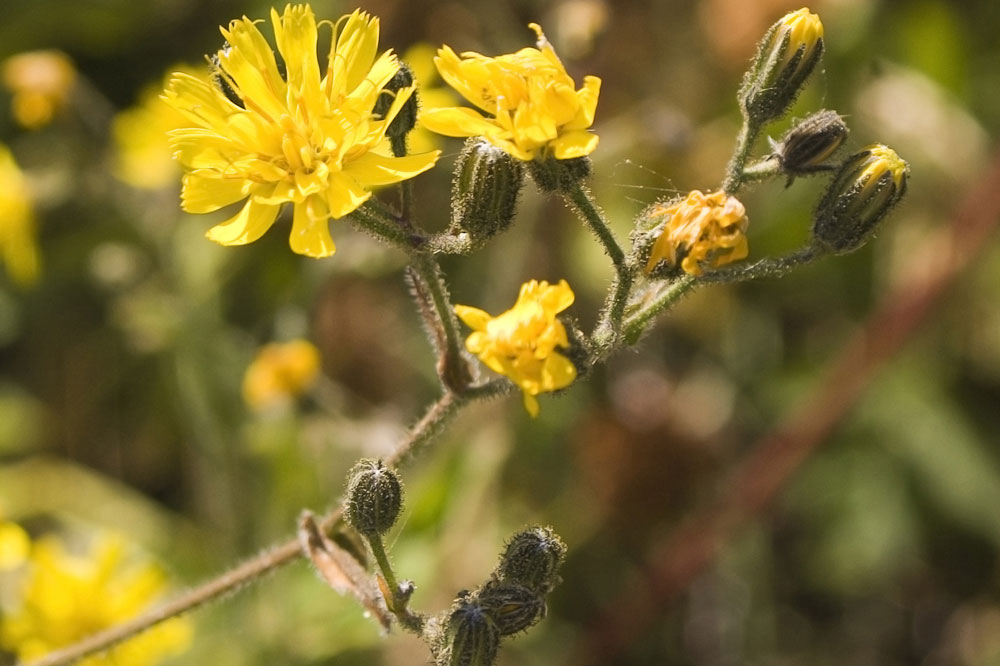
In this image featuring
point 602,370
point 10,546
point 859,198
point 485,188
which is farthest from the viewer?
point 602,370

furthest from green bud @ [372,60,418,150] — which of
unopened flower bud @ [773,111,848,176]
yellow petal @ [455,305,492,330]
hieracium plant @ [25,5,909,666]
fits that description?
unopened flower bud @ [773,111,848,176]

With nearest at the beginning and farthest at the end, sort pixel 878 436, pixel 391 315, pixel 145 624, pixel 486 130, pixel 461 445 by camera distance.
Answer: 1. pixel 486 130
2. pixel 145 624
3. pixel 461 445
4. pixel 878 436
5. pixel 391 315

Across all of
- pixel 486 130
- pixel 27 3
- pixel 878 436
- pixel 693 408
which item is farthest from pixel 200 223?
pixel 878 436

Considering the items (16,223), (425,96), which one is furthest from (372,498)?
(16,223)

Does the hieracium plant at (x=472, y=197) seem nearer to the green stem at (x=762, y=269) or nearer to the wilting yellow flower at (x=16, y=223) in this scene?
the green stem at (x=762, y=269)

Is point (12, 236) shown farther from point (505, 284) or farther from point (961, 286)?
point (961, 286)

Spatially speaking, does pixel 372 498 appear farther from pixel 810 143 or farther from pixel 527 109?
pixel 810 143

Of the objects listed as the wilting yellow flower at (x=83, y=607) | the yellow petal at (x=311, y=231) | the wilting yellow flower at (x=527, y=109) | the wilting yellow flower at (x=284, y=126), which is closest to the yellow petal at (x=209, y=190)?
the wilting yellow flower at (x=284, y=126)
